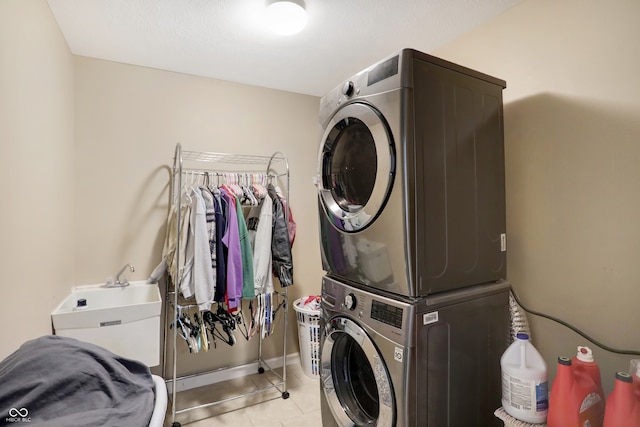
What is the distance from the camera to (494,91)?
1516 mm

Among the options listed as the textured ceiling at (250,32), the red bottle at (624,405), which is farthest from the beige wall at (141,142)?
the red bottle at (624,405)

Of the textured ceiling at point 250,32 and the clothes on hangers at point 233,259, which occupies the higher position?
the textured ceiling at point 250,32

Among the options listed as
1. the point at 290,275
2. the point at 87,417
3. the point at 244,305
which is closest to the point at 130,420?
the point at 87,417

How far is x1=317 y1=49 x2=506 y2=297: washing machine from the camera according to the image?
1231 millimetres

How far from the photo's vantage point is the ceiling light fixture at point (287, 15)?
1.55m

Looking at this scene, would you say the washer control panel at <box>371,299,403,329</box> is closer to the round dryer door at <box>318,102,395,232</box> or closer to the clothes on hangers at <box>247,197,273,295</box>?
the round dryer door at <box>318,102,395,232</box>

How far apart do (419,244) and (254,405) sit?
1.76 metres

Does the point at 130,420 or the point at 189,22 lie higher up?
the point at 189,22

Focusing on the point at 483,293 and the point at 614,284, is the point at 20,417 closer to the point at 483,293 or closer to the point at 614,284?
the point at 483,293

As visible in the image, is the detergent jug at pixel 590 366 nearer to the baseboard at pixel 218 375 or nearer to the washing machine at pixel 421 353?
the washing machine at pixel 421 353

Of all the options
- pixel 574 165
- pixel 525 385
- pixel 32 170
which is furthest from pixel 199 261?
pixel 574 165

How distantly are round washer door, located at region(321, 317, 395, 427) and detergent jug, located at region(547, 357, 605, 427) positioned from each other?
0.68 meters

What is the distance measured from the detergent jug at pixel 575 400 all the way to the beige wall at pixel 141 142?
6.95 ft

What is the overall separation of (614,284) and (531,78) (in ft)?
3.28
